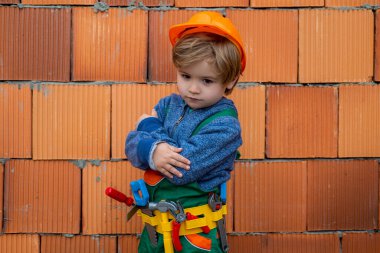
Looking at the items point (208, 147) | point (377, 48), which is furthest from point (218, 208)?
point (377, 48)

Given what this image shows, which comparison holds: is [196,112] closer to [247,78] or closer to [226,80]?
[226,80]

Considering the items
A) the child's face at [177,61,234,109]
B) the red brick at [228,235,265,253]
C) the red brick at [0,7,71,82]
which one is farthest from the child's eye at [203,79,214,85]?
the red brick at [228,235,265,253]

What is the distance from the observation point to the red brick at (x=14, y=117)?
2.33 m

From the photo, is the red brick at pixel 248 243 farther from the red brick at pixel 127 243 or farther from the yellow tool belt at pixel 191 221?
the yellow tool belt at pixel 191 221

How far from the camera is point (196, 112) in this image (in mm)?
1871

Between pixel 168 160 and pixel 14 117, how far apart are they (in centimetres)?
95

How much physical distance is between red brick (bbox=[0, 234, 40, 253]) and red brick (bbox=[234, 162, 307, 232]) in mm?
947

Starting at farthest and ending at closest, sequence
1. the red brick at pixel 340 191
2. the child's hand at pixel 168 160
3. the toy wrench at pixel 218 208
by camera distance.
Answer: the red brick at pixel 340 191 < the toy wrench at pixel 218 208 < the child's hand at pixel 168 160

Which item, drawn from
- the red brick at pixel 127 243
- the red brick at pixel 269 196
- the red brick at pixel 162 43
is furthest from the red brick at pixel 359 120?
the red brick at pixel 127 243

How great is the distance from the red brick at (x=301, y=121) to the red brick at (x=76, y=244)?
0.88 meters

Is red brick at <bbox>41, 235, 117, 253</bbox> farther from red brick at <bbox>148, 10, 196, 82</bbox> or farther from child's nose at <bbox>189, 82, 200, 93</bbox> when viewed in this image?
child's nose at <bbox>189, 82, 200, 93</bbox>

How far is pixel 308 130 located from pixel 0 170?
1.44m

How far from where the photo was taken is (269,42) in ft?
7.75

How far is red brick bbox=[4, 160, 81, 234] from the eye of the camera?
2352 millimetres
